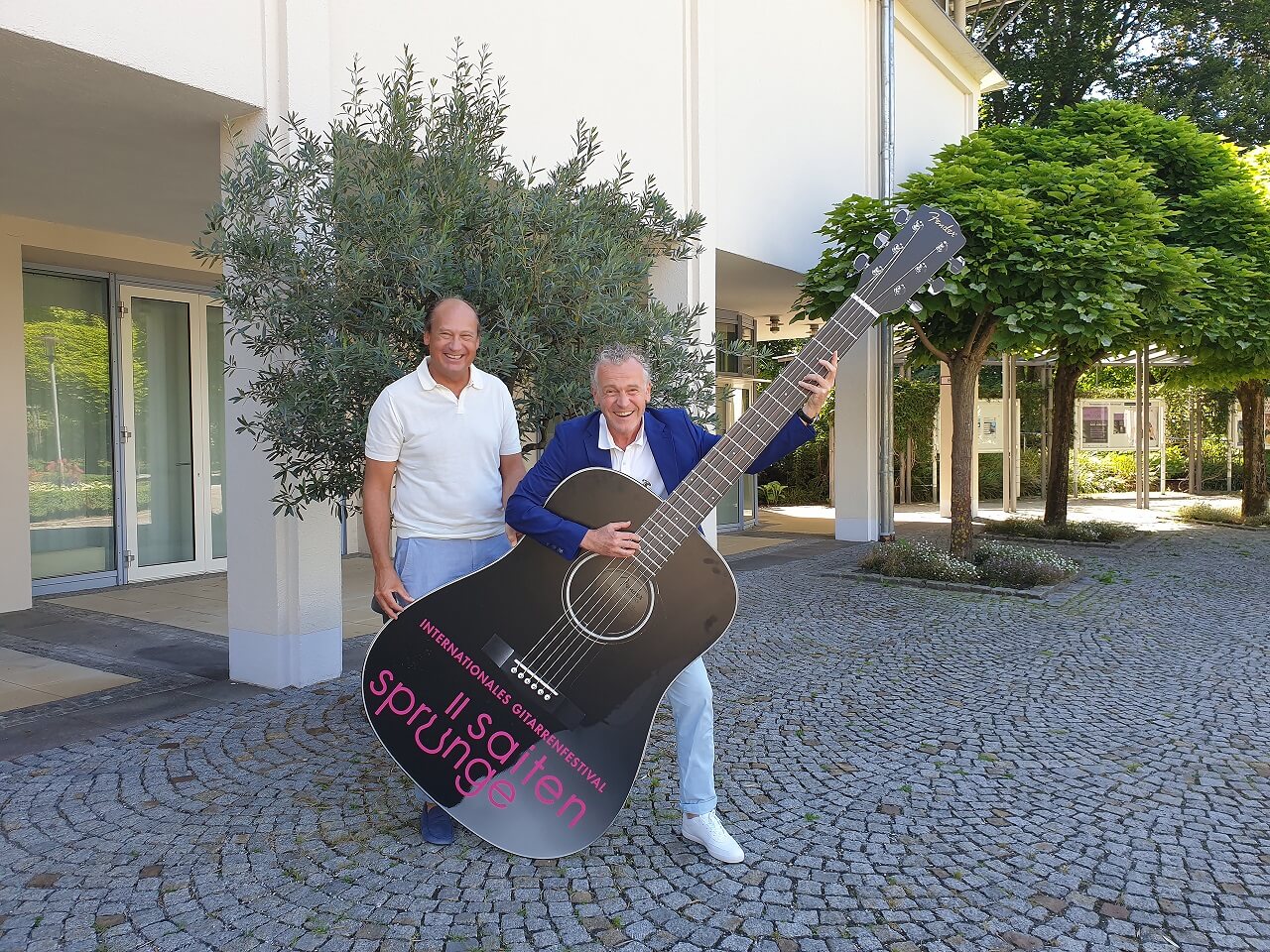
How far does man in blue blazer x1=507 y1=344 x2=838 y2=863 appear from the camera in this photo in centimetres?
284

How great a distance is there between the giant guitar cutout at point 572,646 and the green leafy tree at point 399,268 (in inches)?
43.2

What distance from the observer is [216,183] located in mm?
5996

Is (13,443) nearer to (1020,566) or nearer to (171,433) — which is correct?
(171,433)

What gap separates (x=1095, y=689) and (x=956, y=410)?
4.46 m

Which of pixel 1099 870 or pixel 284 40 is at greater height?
pixel 284 40

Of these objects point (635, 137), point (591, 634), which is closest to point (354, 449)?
point (591, 634)

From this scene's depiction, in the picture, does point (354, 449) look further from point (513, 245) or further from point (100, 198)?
point (100, 198)

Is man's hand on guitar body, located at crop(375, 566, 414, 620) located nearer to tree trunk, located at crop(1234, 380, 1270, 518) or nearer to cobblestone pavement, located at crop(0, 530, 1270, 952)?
cobblestone pavement, located at crop(0, 530, 1270, 952)

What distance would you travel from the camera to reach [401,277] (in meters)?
3.62

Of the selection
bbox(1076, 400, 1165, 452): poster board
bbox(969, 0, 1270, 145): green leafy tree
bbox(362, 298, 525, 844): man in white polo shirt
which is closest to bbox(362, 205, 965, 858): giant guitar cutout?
bbox(362, 298, 525, 844): man in white polo shirt

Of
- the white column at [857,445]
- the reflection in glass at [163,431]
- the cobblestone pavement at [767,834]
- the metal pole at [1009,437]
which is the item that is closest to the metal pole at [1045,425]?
the metal pole at [1009,437]

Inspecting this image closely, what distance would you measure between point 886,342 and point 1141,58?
13412mm

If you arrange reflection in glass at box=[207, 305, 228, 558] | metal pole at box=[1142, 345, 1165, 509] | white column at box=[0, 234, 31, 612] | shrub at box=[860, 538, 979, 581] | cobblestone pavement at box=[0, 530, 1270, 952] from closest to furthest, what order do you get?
1. cobblestone pavement at box=[0, 530, 1270, 952]
2. white column at box=[0, 234, 31, 612]
3. shrub at box=[860, 538, 979, 581]
4. reflection in glass at box=[207, 305, 228, 558]
5. metal pole at box=[1142, 345, 1165, 509]

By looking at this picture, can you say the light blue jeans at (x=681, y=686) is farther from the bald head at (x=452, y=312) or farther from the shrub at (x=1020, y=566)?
the shrub at (x=1020, y=566)
